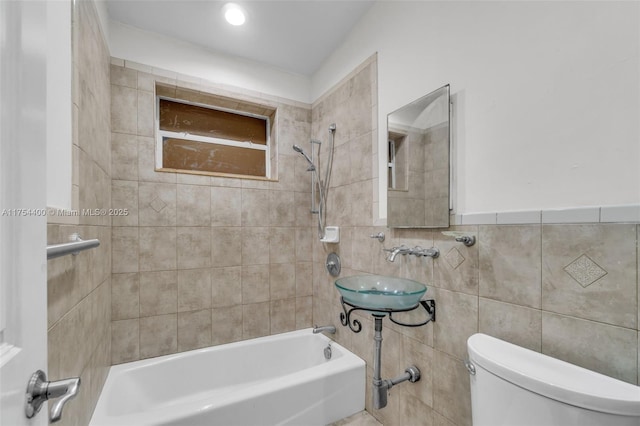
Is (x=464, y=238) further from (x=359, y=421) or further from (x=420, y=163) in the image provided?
(x=359, y=421)

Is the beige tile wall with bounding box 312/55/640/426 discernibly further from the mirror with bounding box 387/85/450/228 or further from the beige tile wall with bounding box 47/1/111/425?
the beige tile wall with bounding box 47/1/111/425

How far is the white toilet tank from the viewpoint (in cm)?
66

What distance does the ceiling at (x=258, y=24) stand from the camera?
1.72 meters

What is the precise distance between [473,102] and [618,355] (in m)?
0.97

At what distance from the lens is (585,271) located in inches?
33.9

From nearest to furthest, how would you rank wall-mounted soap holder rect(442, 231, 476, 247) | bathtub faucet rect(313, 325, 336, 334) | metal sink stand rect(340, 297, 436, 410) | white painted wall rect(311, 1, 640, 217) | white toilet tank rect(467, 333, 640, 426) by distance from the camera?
1. white toilet tank rect(467, 333, 640, 426)
2. white painted wall rect(311, 1, 640, 217)
3. wall-mounted soap holder rect(442, 231, 476, 247)
4. metal sink stand rect(340, 297, 436, 410)
5. bathtub faucet rect(313, 325, 336, 334)

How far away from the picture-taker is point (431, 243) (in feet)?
4.49

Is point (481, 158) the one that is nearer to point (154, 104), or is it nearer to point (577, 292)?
point (577, 292)

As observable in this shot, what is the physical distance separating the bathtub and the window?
1305mm

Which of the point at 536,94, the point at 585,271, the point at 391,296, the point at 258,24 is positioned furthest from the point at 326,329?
the point at 258,24

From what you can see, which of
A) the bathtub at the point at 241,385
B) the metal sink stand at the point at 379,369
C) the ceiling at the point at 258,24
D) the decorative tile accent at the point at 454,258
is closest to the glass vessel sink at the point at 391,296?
the metal sink stand at the point at 379,369

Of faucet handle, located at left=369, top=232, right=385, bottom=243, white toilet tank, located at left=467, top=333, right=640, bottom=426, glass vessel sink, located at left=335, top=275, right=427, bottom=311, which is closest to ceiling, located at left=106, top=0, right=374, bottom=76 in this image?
faucet handle, located at left=369, top=232, right=385, bottom=243

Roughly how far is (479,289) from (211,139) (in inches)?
80.9

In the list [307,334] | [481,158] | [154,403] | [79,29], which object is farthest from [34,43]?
[307,334]
